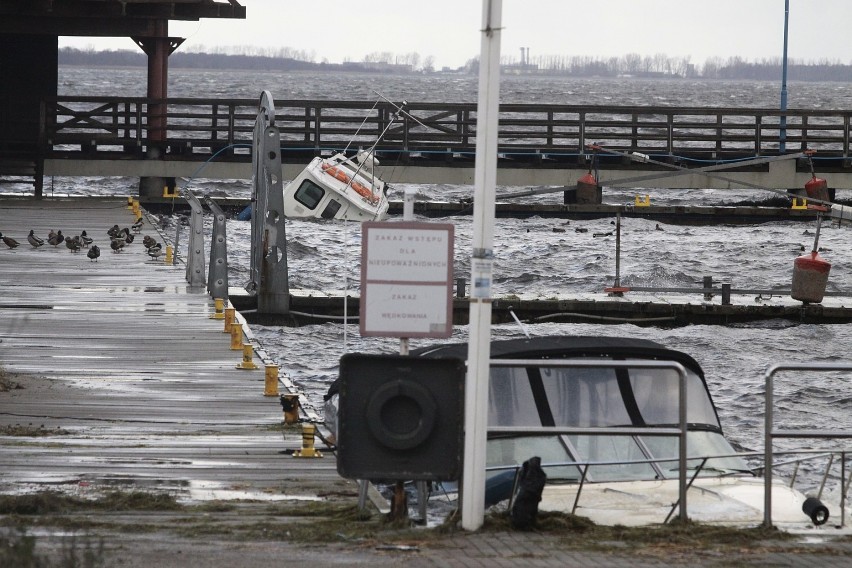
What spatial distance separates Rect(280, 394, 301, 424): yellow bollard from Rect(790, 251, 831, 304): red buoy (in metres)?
12.3

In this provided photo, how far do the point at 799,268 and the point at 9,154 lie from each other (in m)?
21.1

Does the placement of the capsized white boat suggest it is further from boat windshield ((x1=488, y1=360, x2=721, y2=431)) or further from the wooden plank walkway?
boat windshield ((x1=488, y1=360, x2=721, y2=431))

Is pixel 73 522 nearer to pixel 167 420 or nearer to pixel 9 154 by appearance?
pixel 167 420

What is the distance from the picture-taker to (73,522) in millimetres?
7168

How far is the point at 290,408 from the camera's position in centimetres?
1070

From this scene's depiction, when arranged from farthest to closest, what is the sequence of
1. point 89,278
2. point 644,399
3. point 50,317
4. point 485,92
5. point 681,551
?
point 89,278, point 50,317, point 644,399, point 485,92, point 681,551

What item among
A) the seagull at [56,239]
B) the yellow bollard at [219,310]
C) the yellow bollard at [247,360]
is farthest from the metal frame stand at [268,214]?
the yellow bollard at [247,360]

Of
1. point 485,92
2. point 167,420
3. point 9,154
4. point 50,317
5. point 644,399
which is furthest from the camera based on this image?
point 9,154

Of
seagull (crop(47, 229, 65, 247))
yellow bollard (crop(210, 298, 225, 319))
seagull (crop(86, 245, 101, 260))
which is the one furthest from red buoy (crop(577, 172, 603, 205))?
yellow bollard (crop(210, 298, 225, 319))

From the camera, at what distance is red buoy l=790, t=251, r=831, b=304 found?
69.1ft

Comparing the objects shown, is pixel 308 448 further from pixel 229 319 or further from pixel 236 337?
pixel 229 319

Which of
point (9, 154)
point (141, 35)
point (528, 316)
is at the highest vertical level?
point (141, 35)

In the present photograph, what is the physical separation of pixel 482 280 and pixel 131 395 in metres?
5.73

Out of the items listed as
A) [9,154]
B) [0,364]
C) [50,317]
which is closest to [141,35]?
[9,154]
